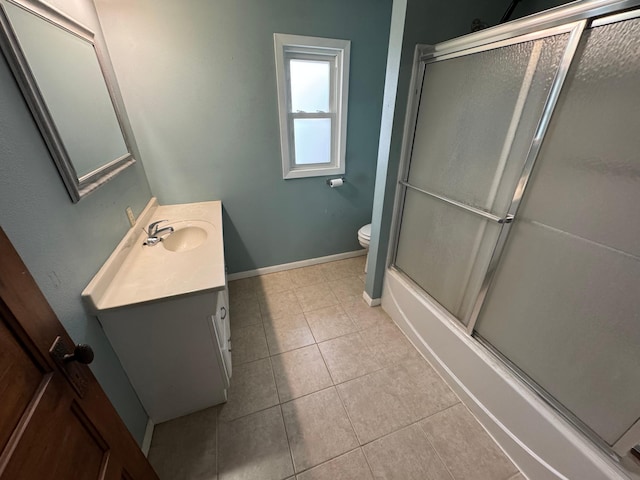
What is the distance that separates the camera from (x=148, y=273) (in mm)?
1216

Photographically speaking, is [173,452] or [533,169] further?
[173,452]

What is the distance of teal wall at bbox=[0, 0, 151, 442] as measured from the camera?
74 centimetres

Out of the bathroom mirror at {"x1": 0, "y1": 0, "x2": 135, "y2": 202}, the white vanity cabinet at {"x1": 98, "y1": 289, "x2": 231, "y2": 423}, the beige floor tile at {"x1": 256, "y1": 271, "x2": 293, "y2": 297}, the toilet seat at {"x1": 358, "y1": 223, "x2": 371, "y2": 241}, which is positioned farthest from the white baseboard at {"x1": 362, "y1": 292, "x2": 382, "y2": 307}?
the bathroom mirror at {"x1": 0, "y1": 0, "x2": 135, "y2": 202}

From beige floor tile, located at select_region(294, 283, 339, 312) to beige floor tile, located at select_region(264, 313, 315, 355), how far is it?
0.14 metres

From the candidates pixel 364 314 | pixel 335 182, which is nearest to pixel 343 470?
pixel 364 314

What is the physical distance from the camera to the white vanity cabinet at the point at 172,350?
1.10 metres

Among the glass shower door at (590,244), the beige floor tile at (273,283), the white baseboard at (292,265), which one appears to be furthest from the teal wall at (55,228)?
the glass shower door at (590,244)

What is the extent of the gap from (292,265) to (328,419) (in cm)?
150

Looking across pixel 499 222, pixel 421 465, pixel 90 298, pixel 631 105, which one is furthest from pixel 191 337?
pixel 631 105

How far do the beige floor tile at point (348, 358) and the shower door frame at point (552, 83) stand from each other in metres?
0.58

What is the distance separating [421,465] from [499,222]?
1.18 meters

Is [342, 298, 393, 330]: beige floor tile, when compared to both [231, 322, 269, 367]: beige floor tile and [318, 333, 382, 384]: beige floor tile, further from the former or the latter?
[231, 322, 269, 367]: beige floor tile

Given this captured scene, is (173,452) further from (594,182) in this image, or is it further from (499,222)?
(594,182)

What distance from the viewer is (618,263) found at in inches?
32.9
